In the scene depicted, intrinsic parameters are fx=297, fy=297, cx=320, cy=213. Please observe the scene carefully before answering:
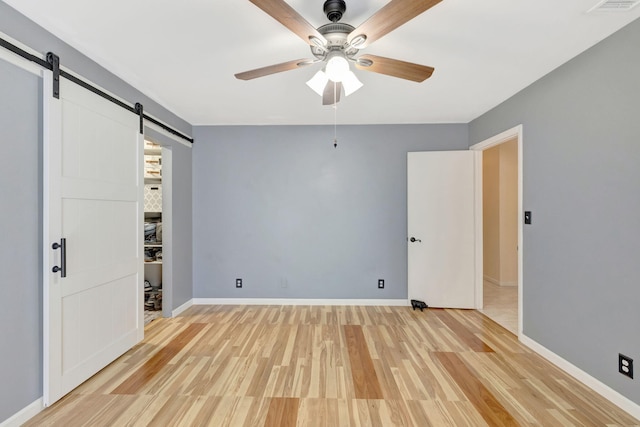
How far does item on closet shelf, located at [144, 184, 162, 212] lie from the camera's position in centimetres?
423

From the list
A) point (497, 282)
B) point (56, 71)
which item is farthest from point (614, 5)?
point (497, 282)

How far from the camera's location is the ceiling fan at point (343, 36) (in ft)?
4.40

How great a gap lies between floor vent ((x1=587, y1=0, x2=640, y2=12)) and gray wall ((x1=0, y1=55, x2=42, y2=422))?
3.39m

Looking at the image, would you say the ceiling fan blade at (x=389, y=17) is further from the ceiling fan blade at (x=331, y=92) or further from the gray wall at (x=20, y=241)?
the gray wall at (x=20, y=241)

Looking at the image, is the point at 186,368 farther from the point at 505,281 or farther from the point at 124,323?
the point at 505,281

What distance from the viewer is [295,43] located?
208 cm

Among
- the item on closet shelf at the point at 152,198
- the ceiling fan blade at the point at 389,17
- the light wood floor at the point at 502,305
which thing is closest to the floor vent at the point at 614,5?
the ceiling fan blade at the point at 389,17

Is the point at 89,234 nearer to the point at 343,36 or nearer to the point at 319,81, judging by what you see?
the point at 319,81

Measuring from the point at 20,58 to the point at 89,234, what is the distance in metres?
1.18

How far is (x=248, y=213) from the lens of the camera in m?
4.10

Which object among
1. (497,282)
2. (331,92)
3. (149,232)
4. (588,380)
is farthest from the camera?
(497,282)

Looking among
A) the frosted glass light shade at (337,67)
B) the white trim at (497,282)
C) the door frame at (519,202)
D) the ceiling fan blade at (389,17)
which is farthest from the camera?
the white trim at (497,282)

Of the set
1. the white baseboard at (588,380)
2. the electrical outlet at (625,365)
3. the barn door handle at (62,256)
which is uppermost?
the barn door handle at (62,256)

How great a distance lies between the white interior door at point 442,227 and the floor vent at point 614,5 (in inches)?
84.1
